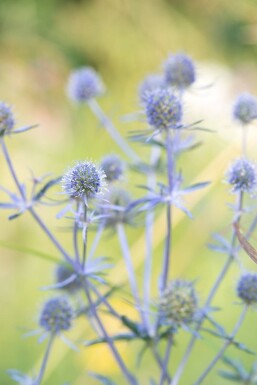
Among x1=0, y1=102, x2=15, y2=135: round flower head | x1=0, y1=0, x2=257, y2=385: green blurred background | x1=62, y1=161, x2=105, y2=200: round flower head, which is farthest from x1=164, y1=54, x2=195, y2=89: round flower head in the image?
x1=62, y1=161, x2=105, y2=200: round flower head

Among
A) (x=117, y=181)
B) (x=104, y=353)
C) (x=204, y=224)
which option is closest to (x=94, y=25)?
(x=204, y=224)

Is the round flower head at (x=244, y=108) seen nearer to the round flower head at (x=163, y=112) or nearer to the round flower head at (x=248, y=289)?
the round flower head at (x=163, y=112)

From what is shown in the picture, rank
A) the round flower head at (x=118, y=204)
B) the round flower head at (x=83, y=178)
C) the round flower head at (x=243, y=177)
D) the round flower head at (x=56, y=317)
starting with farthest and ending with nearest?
the round flower head at (x=118, y=204)
the round flower head at (x=56, y=317)
the round flower head at (x=243, y=177)
the round flower head at (x=83, y=178)

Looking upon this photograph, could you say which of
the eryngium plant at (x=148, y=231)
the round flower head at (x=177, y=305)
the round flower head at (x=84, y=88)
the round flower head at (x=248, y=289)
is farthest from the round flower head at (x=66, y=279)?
the round flower head at (x=84, y=88)

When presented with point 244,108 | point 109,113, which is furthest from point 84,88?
point 109,113

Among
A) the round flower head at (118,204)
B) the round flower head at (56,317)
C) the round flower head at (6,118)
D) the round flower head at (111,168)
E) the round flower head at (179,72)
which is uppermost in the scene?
the round flower head at (179,72)

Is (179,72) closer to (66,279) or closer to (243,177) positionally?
(243,177)

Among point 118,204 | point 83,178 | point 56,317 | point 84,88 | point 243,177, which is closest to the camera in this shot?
point 83,178

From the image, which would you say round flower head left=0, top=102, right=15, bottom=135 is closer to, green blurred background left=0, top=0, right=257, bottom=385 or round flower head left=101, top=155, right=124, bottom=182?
round flower head left=101, top=155, right=124, bottom=182
